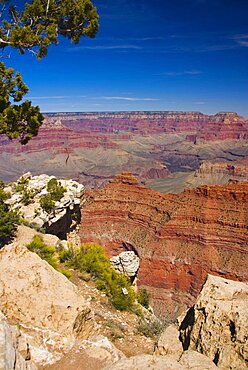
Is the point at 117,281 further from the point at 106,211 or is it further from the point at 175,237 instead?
the point at 106,211

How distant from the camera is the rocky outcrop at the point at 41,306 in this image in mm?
6895

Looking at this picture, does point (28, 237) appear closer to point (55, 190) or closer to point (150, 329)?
point (55, 190)

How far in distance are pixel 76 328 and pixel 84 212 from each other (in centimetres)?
5089

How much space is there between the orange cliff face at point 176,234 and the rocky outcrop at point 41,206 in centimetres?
2158

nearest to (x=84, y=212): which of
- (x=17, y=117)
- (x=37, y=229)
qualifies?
(x=37, y=229)

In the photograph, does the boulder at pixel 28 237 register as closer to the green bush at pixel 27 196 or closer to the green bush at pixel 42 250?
the green bush at pixel 42 250

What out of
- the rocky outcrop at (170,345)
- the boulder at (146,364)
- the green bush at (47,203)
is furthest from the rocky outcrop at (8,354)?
the green bush at (47,203)

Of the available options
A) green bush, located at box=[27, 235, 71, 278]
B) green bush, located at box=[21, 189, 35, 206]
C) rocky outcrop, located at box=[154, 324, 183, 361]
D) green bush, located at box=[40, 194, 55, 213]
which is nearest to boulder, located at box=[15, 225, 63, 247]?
green bush, located at box=[27, 235, 71, 278]

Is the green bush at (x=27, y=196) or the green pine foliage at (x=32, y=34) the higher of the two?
the green pine foliage at (x=32, y=34)

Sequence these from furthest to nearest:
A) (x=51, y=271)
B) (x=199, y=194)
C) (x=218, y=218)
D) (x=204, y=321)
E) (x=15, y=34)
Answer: (x=199, y=194)
(x=218, y=218)
(x=15, y=34)
(x=51, y=271)
(x=204, y=321)

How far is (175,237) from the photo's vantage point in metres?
48.3

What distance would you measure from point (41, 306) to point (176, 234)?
42.0 metres

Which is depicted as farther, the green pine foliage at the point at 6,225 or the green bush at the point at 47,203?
the green bush at the point at 47,203

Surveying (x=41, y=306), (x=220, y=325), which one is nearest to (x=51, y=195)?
(x=41, y=306)
